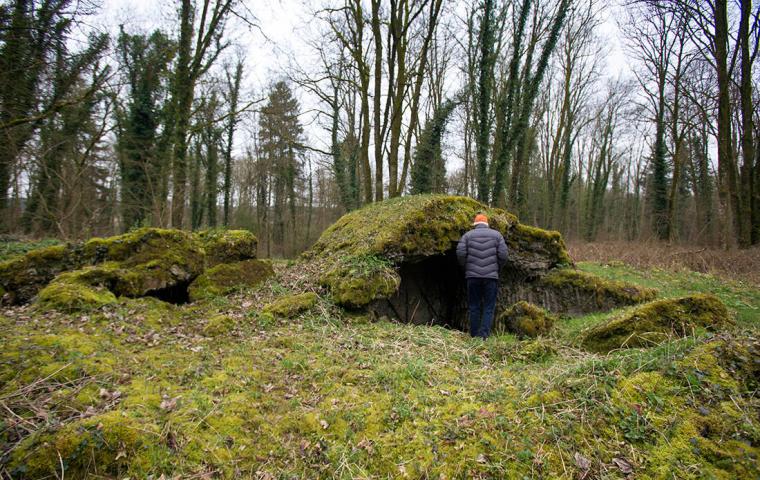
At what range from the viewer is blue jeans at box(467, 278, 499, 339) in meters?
6.67

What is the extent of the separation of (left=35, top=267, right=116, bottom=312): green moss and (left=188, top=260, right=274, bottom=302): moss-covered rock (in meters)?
1.29

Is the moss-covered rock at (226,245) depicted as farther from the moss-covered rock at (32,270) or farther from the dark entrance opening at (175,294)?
the moss-covered rock at (32,270)

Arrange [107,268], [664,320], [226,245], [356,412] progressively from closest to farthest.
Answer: [356,412], [664,320], [107,268], [226,245]

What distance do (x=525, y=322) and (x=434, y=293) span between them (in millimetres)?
2566

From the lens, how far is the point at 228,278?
7.02 m

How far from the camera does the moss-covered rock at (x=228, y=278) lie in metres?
6.64

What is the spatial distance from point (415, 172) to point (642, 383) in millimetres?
15264

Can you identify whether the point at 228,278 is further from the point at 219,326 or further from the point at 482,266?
the point at 482,266

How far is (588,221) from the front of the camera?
31047 mm

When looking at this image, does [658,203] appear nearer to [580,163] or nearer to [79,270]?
[580,163]

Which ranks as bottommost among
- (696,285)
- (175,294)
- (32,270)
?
(696,285)

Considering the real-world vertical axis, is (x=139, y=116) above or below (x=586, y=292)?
above

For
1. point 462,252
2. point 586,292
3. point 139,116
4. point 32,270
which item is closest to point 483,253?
point 462,252

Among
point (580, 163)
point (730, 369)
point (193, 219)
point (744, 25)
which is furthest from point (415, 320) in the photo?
point (580, 163)
